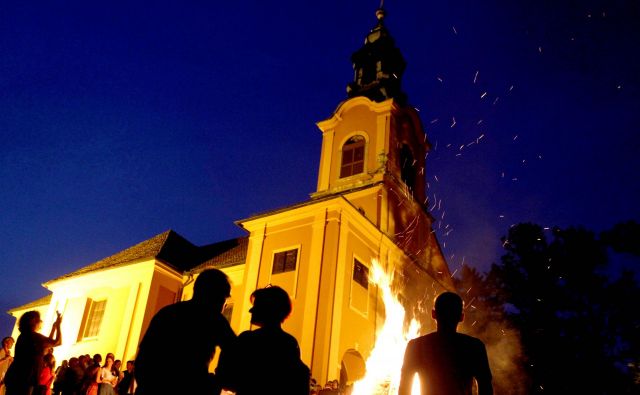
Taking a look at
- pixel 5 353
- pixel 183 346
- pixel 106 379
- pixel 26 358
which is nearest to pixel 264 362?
pixel 183 346

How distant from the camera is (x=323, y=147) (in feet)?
79.5

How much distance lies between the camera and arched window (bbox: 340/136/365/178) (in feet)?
74.5

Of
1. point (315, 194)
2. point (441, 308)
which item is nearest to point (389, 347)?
point (315, 194)

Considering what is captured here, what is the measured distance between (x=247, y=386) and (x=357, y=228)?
1549 cm

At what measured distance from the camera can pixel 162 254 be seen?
23.0 meters

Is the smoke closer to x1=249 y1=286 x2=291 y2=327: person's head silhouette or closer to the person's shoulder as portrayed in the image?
the person's shoulder

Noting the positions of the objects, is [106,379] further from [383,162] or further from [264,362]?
[383,162]

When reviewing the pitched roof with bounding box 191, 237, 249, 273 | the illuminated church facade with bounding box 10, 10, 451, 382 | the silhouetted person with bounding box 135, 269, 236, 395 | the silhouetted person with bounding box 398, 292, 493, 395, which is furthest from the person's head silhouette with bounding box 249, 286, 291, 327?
the pitched roof with bounding box 191, 237, 249, 273

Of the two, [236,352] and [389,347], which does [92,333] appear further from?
[236,352]

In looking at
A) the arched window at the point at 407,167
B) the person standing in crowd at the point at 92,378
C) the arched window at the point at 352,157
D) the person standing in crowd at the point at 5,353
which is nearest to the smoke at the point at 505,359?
the arched window at the point at 407,167

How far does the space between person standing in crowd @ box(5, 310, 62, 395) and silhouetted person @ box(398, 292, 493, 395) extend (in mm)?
4318

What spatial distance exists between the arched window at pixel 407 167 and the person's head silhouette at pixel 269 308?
20.2 metres

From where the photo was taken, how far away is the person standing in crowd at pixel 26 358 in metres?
5.70

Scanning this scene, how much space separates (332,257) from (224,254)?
8742 mm
